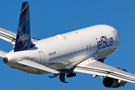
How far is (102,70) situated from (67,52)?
207 inches

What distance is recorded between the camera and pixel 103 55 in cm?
7706

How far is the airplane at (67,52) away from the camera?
6238 cm

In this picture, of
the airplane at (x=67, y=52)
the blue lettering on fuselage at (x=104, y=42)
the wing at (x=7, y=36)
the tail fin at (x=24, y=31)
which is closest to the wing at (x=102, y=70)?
the airplane at (x=67, y=52)

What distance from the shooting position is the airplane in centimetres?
6238

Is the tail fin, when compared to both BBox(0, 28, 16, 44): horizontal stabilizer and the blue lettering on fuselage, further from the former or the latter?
the blue lettering on fuselage

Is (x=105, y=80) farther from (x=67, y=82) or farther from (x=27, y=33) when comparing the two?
(x=27, y=33)

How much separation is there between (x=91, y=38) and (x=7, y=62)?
16286mm

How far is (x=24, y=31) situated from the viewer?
62438 millimetres

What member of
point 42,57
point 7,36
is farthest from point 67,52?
point 7,36

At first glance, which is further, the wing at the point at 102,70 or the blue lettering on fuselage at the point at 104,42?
Result: the blue lettering on fuselage at the point at 104,42

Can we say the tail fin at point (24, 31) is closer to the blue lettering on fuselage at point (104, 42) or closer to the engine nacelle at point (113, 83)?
the engine nacelle at point (113, 83)

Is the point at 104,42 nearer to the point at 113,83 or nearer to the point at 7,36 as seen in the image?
the point at 113,83

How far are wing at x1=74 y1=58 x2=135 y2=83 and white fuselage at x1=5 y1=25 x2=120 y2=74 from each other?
113cm

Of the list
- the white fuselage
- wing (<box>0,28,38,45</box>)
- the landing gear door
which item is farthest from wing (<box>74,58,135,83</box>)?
wing (<box>0,28,38,45</box>)
